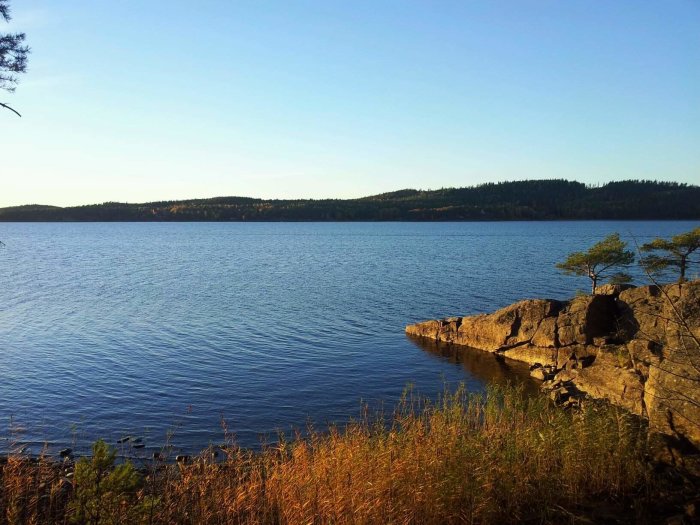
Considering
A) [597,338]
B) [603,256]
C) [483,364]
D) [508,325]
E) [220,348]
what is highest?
[603,256]

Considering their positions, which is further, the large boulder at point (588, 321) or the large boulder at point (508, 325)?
the large boulder at point (508, 325)

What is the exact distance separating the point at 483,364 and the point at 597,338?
6674mm

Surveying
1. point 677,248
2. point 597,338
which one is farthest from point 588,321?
point 677,248

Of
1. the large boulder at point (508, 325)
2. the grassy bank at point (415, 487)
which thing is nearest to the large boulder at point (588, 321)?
the large boulder at point (508, 325)

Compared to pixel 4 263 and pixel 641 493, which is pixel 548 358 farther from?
pixel 4 263

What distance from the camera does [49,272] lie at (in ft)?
262

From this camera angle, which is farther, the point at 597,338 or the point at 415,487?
the point at 597,338

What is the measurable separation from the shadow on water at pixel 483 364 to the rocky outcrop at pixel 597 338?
724mm

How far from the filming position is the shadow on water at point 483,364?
3141cm

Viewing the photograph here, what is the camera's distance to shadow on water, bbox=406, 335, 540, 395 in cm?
3141

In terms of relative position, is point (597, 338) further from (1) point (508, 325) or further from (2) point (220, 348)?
(2) point (220, 348)

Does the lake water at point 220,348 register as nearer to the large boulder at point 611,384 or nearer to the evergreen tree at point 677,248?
the large boulder at point 611,384

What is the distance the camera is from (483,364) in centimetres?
3534

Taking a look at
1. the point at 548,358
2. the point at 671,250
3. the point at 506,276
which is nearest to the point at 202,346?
the point at 548,358
